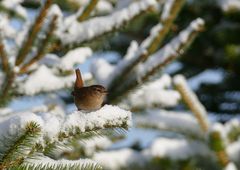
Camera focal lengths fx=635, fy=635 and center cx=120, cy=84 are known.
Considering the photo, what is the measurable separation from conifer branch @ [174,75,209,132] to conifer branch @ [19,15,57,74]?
0.81 m

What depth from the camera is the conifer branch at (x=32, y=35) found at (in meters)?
2.67

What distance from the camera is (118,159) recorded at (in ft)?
12.6

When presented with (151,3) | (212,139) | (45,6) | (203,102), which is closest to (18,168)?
(45,6)

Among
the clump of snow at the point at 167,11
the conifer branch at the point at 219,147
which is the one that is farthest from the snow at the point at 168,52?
the conifer branch at the point at 219,147

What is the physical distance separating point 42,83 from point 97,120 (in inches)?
45.4

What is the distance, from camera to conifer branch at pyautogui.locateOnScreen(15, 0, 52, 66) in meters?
2.67

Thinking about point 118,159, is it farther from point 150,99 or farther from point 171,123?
point 150,99

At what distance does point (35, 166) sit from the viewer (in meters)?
1.66

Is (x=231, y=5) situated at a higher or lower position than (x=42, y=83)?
higher

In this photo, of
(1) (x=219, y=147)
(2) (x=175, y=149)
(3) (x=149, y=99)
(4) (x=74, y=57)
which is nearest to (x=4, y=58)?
(4) (x=74, y=57)

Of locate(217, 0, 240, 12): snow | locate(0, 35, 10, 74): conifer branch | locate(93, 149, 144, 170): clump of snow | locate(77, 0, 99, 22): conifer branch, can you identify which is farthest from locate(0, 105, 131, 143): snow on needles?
locate(217, 0, 240, 12): snow

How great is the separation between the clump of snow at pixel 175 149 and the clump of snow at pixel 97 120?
2022 millimetres

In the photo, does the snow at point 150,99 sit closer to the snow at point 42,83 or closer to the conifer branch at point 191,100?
the conifer branch at point 191,100

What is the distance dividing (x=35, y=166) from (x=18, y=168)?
0.27 ft
